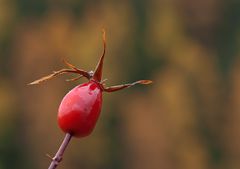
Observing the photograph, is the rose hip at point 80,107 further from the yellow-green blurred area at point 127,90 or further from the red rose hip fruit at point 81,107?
the yellow-green blurred area at point 127,90

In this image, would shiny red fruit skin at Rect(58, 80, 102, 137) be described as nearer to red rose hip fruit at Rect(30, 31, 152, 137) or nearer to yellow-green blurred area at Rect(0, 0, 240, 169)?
red rose hip fruit at Rect(30, 31, 152, 137)

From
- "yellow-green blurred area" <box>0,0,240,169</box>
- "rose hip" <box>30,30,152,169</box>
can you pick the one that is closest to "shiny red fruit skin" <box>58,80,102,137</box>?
"rose hip" <box>30,30,152,169</box>

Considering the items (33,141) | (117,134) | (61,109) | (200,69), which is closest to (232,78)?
(200,69)

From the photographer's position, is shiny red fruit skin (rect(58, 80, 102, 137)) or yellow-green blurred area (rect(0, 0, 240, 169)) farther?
yellow-green blurred area (rect(0, 0, 240, 169))

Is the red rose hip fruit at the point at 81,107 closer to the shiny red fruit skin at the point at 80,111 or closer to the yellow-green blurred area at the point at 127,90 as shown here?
the shiny red fruit skin at the point at 80,111

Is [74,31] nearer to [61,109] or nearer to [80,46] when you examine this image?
[80,46]

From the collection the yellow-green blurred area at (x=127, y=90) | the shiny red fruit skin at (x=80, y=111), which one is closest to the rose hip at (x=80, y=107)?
the shiny red fruit skin at (x=80, y=111)

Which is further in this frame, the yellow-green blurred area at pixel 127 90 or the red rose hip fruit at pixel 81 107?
the yellow-green blurred area at pixel 127 90
